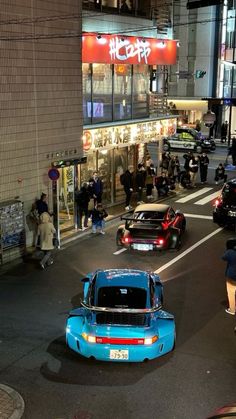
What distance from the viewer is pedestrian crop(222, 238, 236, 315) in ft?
37.8

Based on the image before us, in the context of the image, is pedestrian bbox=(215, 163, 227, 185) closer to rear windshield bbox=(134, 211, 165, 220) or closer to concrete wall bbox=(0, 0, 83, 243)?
concrete wall bbox=(0, 0, 83, 243)

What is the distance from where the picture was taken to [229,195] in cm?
1984

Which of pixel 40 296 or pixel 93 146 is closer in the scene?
pixel 40 296

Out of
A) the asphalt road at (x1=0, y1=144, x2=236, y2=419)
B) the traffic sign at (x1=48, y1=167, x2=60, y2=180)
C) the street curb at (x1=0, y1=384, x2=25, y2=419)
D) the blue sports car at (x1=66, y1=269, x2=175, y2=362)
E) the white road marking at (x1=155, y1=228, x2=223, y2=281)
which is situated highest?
the traffic sign at (x1=48, y1=167, x2=60, y2=180)

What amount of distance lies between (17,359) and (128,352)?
2119 millimetres

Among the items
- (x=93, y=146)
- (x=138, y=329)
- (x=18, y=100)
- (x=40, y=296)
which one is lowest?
(x=40, y=296)

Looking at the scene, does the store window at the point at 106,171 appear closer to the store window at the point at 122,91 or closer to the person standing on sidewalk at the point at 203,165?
the store window at the point at 122,91

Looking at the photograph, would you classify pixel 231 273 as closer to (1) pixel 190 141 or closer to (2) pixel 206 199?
(2) pixel 206 199

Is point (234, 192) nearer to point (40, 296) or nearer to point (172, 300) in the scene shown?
point (172, 300)

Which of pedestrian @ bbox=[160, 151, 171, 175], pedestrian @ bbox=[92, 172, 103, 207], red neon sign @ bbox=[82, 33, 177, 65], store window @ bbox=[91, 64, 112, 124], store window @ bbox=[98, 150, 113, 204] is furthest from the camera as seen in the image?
pedestrian @ bbox=[160, 151, 171, 175]

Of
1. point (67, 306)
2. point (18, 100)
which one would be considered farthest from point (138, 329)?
point (18, 100)

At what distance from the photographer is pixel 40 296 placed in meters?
13.0

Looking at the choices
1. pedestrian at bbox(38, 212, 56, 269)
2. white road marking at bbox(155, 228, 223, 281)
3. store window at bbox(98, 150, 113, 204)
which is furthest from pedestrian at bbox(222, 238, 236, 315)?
store window at bbox(98, 150, 113, 204)

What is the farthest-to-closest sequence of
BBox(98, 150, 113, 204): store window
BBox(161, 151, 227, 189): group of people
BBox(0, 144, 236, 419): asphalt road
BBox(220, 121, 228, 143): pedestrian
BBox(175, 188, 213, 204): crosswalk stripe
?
BBox(220, 121, 228, 143): pedestrian < BBox(161, 151, 227, 189): group of people < BBox(175, 188, 213, 204): crosswalk stripe < BBox(98, 150, 113, 204): store window < BBox(0, 144, 236, 419): asphalt road
